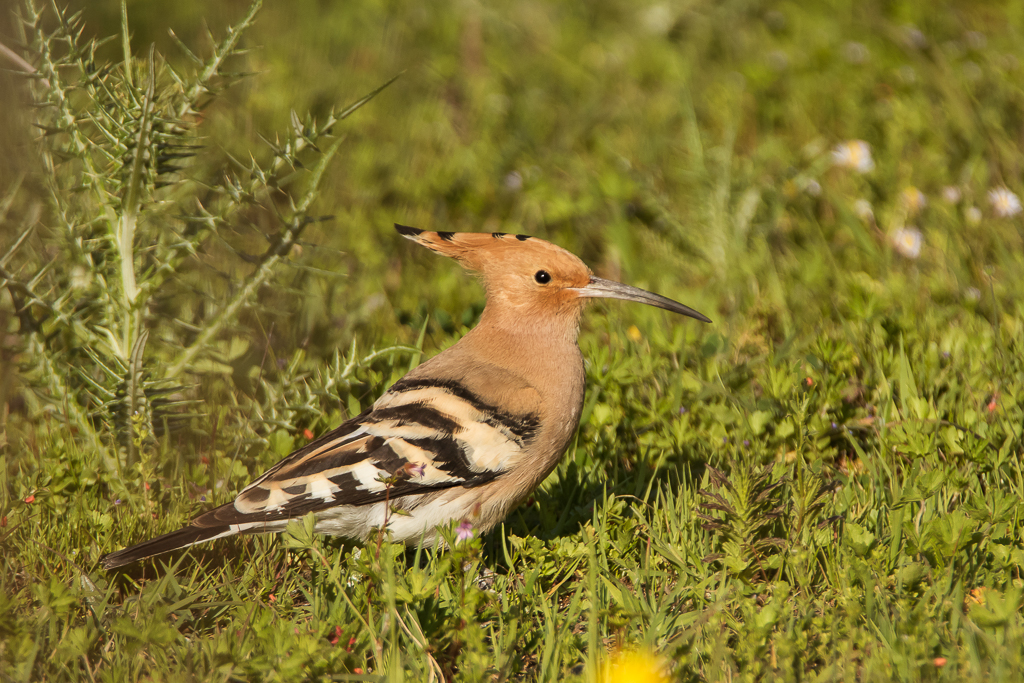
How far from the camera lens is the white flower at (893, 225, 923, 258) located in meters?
4.23

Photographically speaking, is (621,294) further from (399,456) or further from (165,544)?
(165,544)

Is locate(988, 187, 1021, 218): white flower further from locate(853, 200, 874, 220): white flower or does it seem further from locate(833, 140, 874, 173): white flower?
locate(833, 140, 874, 173): white flower

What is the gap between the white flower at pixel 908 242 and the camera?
4227 millimetres

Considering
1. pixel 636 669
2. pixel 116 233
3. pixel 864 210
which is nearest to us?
pixel 636 669

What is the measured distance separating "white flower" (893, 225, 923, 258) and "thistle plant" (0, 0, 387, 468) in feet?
9.04

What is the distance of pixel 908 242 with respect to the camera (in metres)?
4.28

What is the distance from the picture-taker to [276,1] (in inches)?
270

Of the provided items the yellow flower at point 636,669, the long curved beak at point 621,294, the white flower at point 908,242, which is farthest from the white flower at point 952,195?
the yellow flower at point 636,669

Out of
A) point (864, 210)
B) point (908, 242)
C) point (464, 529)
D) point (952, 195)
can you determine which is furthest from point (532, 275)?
point (952, 195)

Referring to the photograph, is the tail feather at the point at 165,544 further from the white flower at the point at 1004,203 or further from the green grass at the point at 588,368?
the white flower at the point at 1004,203

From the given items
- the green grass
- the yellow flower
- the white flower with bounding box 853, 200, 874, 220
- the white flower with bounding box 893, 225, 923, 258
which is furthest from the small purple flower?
the white flower with bounding box 853, 200, 874, 220

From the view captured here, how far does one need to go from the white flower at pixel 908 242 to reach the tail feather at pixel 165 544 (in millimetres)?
3266

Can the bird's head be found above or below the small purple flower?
above

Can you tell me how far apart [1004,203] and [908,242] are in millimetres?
457
